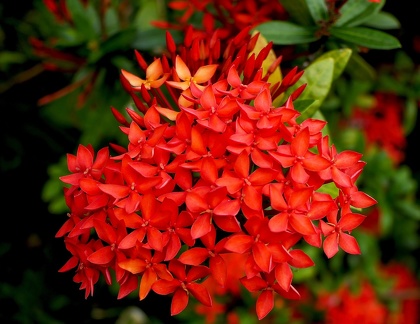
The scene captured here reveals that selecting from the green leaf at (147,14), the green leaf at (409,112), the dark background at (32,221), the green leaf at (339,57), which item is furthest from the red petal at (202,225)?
the green leaf at (409,112)

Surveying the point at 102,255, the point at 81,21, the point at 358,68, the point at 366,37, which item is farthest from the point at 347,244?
the point at 81,21

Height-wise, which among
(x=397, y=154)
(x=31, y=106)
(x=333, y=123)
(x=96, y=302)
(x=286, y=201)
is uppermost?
(x=286, y=201)

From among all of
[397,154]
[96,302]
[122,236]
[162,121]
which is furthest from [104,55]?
[397,154]

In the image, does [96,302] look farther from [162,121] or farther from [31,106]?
[162,121]

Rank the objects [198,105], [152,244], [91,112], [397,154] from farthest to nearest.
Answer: [397,154] → [91,112] → [198,105] → [152,244]

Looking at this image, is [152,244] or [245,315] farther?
[245,315]

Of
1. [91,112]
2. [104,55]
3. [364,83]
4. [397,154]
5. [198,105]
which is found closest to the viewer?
[198,105]

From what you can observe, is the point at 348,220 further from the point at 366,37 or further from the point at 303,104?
the point at 366,37

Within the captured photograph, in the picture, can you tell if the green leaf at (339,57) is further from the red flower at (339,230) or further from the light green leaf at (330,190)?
the red flower at (339,230)
